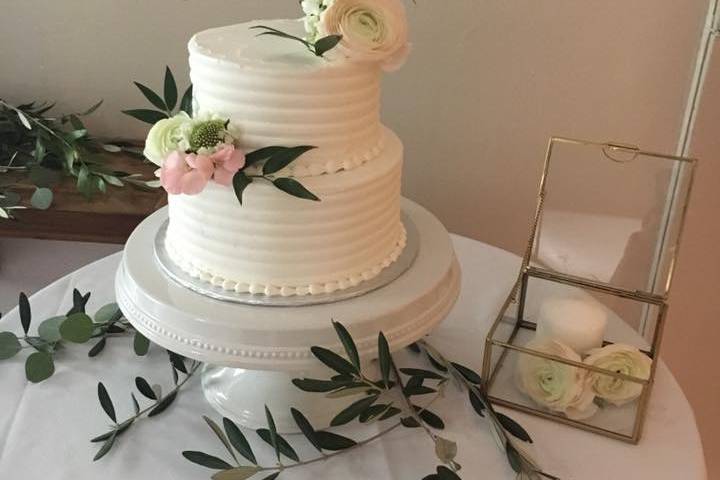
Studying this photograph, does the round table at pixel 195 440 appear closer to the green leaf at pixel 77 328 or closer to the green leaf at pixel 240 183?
the green leaf at pixel 77 328

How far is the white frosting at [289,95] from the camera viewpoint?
0.80 meters

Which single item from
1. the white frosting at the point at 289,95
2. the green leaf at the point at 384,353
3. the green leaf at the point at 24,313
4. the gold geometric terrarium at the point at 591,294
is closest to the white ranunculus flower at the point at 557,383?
the gold geometric terrarium at the point at 591,294

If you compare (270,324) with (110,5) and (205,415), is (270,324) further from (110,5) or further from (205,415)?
(110,5)

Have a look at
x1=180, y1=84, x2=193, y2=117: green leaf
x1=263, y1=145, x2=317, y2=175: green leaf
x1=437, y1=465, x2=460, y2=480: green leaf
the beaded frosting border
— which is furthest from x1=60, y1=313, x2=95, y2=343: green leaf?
x1=437, y1=465, x2=460, y2=480: green leaf

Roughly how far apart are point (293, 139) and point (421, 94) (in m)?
0.72

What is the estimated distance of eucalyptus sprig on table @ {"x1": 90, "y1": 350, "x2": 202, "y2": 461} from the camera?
36.8 inches

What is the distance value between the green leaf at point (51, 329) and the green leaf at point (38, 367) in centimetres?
5

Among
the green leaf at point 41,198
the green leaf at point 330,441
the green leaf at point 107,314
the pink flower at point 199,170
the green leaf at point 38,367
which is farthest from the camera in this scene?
the green leaf at point 41,198

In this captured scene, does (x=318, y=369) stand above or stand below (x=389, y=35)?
below

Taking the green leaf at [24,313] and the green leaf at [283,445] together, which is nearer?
the green leaf at [283,445]

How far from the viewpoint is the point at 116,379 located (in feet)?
3.46

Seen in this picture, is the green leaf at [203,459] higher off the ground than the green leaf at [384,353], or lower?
lower

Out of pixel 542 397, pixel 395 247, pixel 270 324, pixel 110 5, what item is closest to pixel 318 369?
pixel 270 324

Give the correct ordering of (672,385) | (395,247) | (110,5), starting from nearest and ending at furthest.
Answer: (395,247), (672,385), (110,5)
